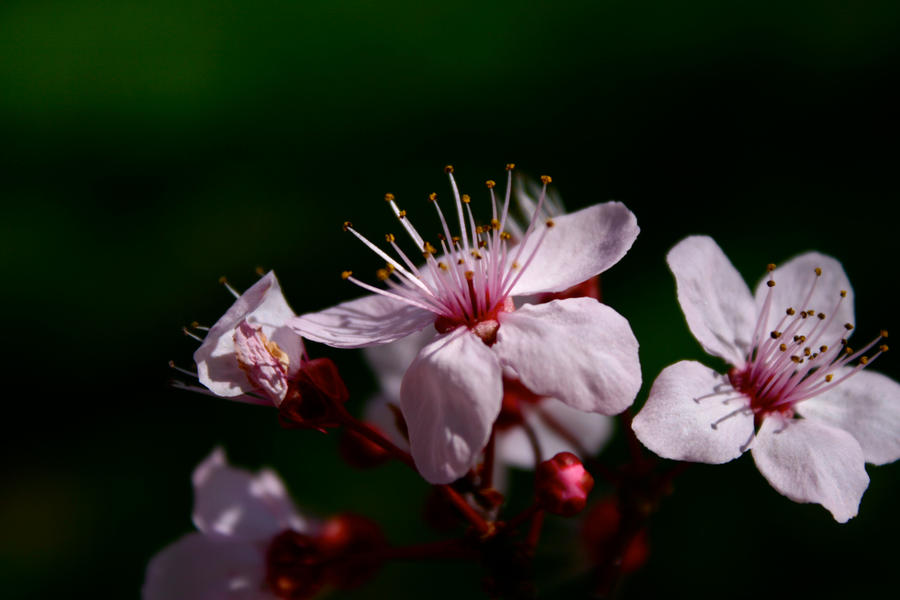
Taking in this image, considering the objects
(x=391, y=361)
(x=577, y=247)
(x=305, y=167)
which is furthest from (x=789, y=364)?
(x=305, y=167)

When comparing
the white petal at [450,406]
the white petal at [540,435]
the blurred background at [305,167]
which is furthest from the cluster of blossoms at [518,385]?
the blurred background at [305,167]

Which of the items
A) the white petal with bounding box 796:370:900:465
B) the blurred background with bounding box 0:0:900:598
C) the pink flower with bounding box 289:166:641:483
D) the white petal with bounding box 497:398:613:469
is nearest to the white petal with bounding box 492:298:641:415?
the pink flower with bounding box 289:166:641:483

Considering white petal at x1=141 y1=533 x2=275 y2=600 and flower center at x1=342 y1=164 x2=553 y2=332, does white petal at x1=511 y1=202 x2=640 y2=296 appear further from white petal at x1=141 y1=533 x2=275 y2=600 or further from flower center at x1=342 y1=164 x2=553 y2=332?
white petal at x1=141 y1=533 x2=275 y2=600

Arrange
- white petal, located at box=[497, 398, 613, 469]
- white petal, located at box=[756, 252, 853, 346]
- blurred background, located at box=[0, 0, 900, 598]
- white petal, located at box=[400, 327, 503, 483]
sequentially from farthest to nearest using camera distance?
blurred background, located at box=[0, 0, 900, 598], white petal, located at box=[497, 398, 613, 469], white petal, located at box=[756, 252, 853, 346], white petal, located at box=[400, 327, 503, 483]

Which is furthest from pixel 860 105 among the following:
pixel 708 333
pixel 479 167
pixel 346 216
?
pixel 708 333

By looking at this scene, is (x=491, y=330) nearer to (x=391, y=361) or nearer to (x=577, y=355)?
(x=577, y=355)

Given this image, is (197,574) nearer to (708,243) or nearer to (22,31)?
(708,243)

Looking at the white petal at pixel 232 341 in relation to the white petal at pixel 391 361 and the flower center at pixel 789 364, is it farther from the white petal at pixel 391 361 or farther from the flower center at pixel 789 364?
the flower center at pixel 789 364
